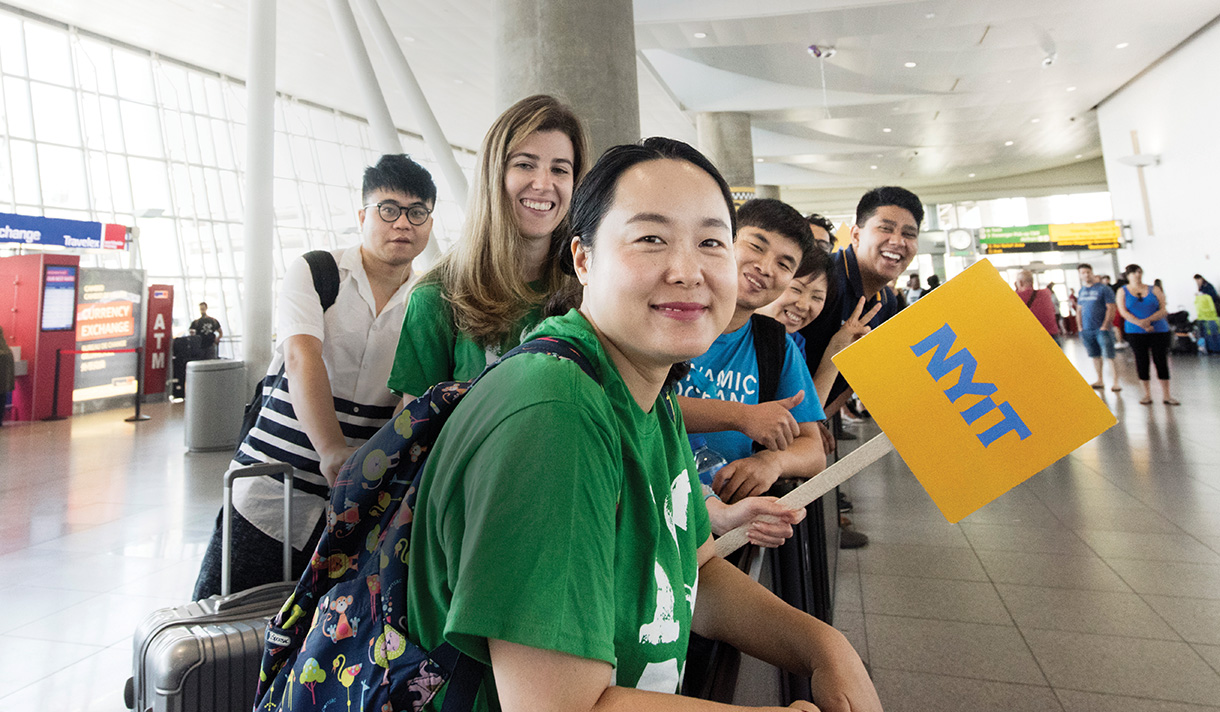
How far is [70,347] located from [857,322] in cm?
1301

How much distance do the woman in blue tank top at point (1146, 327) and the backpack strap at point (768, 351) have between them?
30.0ft

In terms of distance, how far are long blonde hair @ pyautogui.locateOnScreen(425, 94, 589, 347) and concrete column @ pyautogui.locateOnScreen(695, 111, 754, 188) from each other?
50.9 feet

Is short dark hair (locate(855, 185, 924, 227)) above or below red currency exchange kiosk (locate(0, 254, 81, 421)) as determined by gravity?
below

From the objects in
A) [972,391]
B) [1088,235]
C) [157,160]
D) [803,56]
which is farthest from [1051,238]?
[972,391]

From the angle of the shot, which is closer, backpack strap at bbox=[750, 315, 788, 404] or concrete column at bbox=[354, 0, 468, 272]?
backpack strap at bbox=[750, 315, 788, 404]

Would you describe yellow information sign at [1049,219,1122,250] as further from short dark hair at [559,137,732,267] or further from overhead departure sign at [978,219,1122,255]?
short dark hair at [559,137,732,267]

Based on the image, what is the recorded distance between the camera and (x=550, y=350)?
84 centimetres

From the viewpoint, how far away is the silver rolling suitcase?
5.04ft

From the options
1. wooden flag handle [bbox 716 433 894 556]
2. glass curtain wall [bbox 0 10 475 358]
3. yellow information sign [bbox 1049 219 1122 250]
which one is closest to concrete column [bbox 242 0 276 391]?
glass curtain wall [bbox 0 10 475 358]

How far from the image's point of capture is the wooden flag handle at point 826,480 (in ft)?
4.29

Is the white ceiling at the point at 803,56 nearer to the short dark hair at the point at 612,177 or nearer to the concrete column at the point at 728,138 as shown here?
the concrete column at the point at 728,138

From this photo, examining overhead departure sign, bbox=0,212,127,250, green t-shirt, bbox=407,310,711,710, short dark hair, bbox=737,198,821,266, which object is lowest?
green t-shirt, bbox=407,310,711,710

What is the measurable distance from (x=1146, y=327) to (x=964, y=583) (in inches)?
302

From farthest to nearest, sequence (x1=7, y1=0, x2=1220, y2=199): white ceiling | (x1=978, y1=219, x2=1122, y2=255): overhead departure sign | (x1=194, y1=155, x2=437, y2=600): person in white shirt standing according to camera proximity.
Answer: (x1=978, y1=219, x2=1122, y2=255): overhead departure sign
(x1=7, y1=0, x2=1220, y2=199): white ceiling
(x1=194, y1=155, x2=437, y2=600): person in white shirt standing
